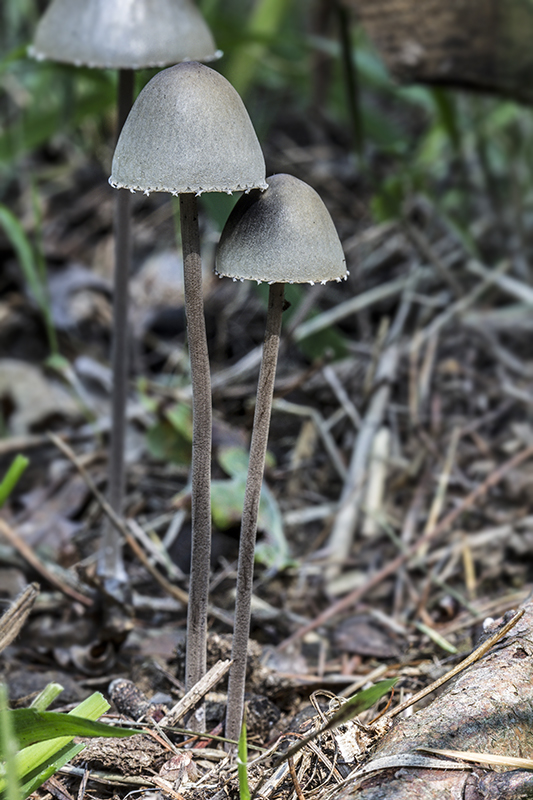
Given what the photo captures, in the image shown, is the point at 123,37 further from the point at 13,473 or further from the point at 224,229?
the point at 13,473

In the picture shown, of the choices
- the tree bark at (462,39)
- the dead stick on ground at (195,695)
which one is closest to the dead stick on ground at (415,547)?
the dead stick on ground at (195,695)

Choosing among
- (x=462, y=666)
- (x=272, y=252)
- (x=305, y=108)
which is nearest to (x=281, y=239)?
(x=272, y=252)

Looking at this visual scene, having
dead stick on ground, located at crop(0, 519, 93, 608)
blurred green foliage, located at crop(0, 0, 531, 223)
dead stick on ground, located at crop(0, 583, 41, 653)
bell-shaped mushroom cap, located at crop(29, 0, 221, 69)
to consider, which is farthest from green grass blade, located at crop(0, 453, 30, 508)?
blurred green foliage, located at crop(0, 0, 531, 223)

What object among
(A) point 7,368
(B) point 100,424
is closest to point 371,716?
(B) point 100,424

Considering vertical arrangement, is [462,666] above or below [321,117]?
below

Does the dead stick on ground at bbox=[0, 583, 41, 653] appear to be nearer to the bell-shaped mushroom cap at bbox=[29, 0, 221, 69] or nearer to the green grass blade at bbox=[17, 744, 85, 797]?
the green grass blade at bbox=[17, 744, 85, 797]

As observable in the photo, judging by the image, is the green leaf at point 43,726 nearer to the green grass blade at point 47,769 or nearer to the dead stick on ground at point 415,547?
the green grass blade at point 47,769

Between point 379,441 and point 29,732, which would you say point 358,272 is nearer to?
point 379,441
